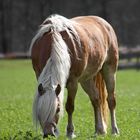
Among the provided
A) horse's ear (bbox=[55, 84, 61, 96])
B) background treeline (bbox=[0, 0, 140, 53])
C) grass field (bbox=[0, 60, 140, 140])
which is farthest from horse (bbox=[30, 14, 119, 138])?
background treeline (bbox=[0, 0, 140, 53])

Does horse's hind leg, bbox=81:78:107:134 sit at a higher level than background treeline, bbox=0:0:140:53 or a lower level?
higher

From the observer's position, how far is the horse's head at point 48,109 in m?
7.64

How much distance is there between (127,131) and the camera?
989 cm

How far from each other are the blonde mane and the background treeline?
172ft

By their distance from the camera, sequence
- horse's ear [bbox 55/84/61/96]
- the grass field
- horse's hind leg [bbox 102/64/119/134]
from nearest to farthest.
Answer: horse's ear [bbox 55/84/61/96] → the grass field → horse's hind leg [bbox 102/64/119/134]

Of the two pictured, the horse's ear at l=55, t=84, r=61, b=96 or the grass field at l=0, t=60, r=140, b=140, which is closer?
the horse's ear at l=55, t=84, r=61, b=96

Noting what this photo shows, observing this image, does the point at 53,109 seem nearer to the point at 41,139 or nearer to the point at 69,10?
the point at 41,139

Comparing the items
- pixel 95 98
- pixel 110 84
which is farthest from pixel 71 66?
pixel 110 84

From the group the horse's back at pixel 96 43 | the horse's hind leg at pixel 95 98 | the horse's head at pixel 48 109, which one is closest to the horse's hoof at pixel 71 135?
the horse's hind leg at pixel 95 98

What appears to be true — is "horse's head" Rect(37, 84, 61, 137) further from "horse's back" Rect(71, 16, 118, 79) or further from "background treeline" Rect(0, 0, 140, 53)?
"background treeline" Rect(0, 0, 140, 53)

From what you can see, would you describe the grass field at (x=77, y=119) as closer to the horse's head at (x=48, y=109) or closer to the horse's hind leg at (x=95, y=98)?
the horse's hind leg at (x=95, y=98)

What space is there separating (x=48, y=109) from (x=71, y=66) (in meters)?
1.40

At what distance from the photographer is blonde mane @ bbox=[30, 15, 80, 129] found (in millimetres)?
7664

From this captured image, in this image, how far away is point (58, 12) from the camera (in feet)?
216
